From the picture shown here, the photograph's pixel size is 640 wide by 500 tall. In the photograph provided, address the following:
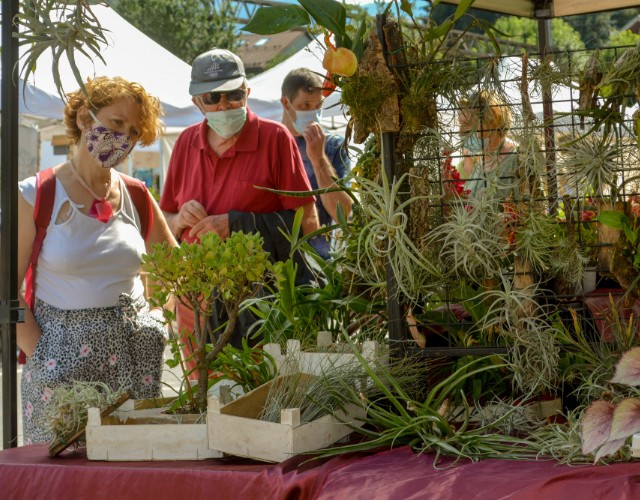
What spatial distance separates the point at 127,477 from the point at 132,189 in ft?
4.37

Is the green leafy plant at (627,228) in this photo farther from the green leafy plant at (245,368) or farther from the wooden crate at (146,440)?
the wooden crate at (146,440)

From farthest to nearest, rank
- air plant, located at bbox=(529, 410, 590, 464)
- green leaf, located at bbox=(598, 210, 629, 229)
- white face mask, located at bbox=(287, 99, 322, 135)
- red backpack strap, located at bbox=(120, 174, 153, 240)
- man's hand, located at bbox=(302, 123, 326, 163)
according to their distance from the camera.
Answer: white face mask, located at bbox=(287, 99, 322, 135), man's hand, located at bbox=(302, 123, 326, 163), red backpack strap, located at bbox=(120, 174, 153, 240), green leaf, located at bbox=(598, 210, 629, 229), air plant, located at bbox=(529, 410, 590, 464)

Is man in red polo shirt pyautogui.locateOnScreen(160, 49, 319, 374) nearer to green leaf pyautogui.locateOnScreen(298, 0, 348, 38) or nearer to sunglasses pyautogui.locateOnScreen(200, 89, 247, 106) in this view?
sunglasses pyautogui.locateOnScreen(200, 89, 247, 106)

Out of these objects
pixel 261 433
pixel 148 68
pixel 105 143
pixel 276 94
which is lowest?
pixel 261 433

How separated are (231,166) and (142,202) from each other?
390 mm

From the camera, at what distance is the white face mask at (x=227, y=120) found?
310 cm

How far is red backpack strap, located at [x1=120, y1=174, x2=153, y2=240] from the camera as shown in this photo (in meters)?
2.79

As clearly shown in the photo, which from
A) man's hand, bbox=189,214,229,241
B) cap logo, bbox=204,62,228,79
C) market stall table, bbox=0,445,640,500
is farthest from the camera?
cap logo, bbox=204,62,228,79

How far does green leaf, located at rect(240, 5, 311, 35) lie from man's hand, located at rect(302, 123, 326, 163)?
4.59ft

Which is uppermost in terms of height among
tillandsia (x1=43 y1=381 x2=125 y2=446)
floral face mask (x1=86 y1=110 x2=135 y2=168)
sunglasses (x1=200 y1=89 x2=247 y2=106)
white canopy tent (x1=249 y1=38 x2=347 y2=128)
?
white canopy tent (x1=249 y1=38 x2=347 y2=128)

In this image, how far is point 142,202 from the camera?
9.24ft

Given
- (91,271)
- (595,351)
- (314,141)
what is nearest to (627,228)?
(595,351)

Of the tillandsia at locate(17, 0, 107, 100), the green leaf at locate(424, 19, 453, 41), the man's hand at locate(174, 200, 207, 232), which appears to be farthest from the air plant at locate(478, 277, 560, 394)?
the man's hand at locate(174, 200, 207, 232)

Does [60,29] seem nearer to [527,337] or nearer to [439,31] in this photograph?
[439,31]
